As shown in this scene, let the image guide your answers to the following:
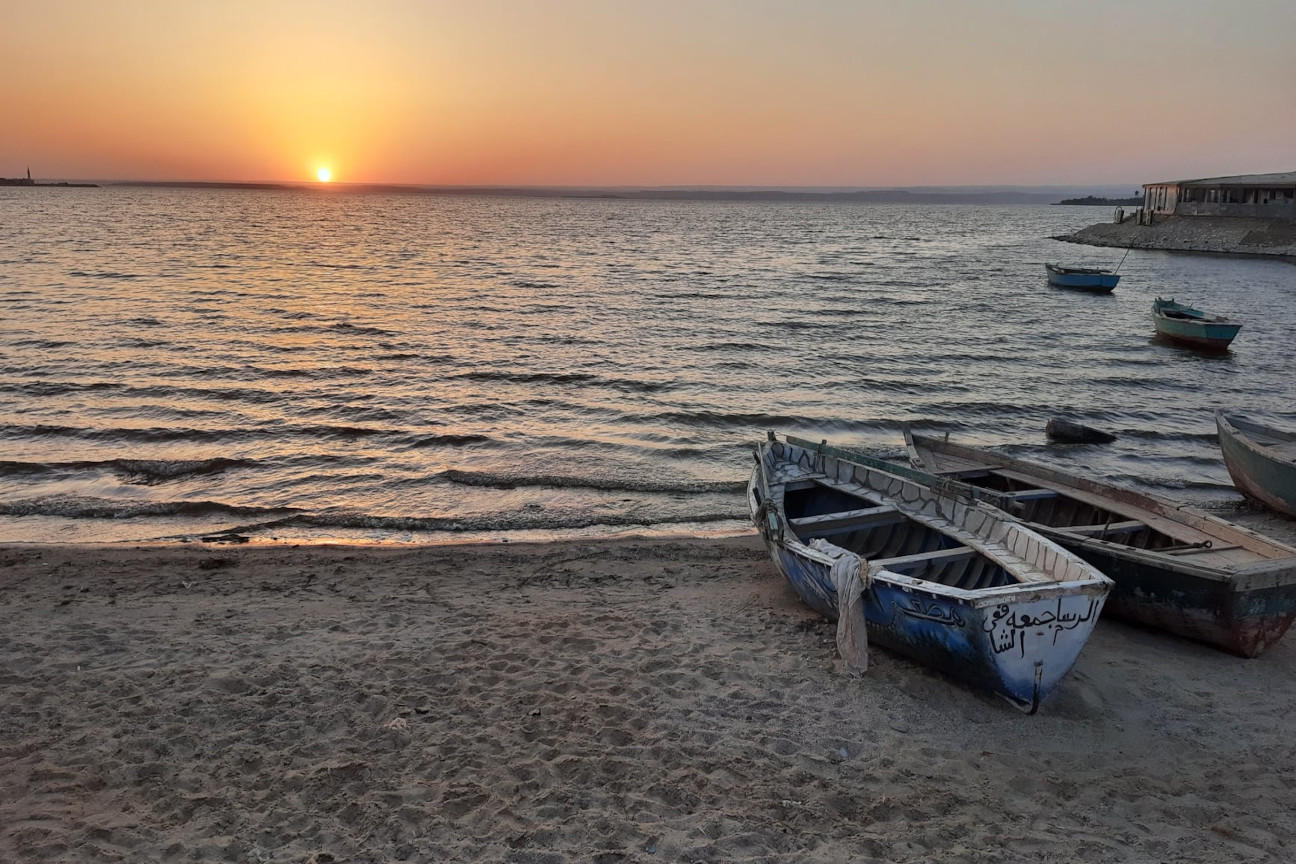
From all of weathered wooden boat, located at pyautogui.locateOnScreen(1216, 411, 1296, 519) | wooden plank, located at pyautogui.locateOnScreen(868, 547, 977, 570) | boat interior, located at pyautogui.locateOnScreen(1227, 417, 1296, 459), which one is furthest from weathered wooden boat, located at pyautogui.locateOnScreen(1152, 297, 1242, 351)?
wooden plank, located at pyautogui.locateOnScreen(868, 547, 977, 570)

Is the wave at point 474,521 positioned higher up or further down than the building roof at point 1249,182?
further down

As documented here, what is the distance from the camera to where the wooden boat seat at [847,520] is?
377 inches

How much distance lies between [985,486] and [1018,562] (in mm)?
3365

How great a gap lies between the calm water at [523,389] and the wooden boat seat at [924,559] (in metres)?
4.75

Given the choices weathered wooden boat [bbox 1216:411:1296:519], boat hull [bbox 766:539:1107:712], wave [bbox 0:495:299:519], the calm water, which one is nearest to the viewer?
boat hull [bbox 766:539:1107:712]

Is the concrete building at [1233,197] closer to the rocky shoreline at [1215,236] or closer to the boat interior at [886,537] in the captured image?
the rocky shoreline at [1215,236]

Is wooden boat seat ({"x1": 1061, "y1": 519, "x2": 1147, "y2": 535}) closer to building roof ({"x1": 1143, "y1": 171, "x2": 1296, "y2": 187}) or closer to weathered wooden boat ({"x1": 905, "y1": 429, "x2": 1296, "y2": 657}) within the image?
weathered wooden boat ({"x1": 905, "y1": 429, "x2": 1296, "y2": 657})

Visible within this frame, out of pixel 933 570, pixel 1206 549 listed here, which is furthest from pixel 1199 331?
pixel 933 570

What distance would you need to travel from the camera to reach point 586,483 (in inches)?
572

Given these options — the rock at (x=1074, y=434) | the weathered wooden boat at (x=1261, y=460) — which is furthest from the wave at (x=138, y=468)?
A: the weathered wooden boat at (x=1261, y=460)

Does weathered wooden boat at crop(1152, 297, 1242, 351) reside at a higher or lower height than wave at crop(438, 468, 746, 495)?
higher

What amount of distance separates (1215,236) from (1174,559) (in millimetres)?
76288

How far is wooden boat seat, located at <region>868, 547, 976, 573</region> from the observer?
322 inches

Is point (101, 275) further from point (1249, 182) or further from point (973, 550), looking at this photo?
point (1249, 182)
